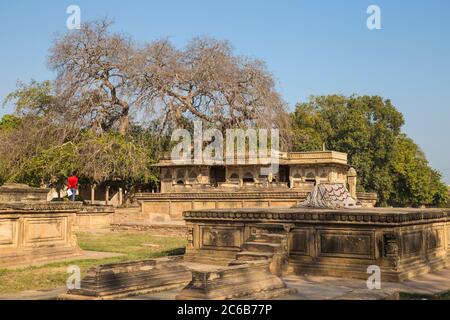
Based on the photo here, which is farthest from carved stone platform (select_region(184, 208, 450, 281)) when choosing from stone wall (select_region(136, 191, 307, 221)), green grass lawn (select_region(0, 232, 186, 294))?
stone wall (select_region(136, 191, 307, 221))

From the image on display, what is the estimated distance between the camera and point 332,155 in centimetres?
4181

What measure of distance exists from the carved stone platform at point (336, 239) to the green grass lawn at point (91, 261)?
9.75ft

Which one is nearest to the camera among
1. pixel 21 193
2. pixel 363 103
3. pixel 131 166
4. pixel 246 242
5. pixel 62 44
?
pixel 246 242

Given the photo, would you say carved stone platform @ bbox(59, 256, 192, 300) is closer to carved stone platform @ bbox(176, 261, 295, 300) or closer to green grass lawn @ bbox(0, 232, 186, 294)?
carved stone platform @ bbox(176, 261, 295, 300)

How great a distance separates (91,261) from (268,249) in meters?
5.50

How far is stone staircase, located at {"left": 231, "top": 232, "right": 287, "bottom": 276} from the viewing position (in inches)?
441

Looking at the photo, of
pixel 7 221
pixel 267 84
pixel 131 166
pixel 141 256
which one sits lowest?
pixel 141 256

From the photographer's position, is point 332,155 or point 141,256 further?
point 332,155

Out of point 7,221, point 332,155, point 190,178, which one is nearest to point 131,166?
point 190,178

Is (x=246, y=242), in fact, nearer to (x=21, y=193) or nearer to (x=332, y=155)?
(x=21, y=193)

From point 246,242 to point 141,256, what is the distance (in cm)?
529

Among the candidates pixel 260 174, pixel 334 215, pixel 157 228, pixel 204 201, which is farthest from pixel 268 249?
pixel 260 174

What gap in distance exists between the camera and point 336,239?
11414 mm
